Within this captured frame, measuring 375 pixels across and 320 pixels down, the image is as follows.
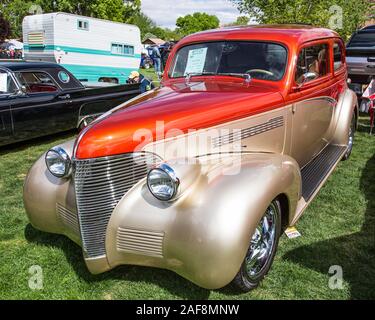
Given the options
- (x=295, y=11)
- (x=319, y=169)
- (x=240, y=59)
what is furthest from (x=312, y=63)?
(x=295, y=11)

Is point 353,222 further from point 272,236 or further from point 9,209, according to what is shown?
point 9,209

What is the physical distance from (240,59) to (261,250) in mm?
1945

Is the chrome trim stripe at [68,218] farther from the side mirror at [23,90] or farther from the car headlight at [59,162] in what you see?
the side mirror at [23,90]

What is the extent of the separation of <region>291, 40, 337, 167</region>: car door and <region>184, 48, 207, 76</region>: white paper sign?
0.98m

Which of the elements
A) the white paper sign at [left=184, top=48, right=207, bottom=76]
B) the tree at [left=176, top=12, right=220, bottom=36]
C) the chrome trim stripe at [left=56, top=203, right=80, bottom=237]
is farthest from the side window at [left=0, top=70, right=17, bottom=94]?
the tree at [left=176, top=12, right=220, bottom=36]

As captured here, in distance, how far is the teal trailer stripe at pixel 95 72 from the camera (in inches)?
628

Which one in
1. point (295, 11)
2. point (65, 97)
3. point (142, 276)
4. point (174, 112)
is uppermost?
point (295, 11)

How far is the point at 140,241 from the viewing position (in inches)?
102

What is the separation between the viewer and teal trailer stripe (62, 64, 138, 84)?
16.0 m

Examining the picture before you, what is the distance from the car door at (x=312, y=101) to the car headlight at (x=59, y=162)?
2.20 m

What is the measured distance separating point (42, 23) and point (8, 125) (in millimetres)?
10662

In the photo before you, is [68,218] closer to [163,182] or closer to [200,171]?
[163,182]

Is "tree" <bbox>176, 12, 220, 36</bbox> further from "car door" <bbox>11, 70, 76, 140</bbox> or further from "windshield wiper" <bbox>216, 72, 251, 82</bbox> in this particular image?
"windshield wiper" <bbox>216, 72, 251, 82</bbox>
